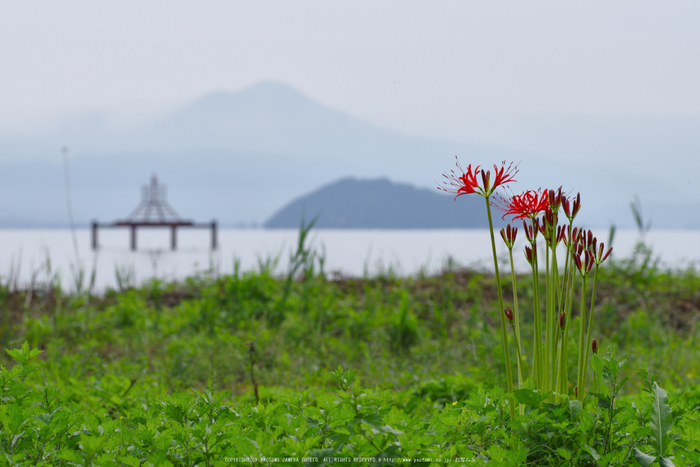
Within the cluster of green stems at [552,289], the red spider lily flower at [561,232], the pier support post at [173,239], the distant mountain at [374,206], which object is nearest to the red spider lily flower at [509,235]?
the cluster of green stems at [552,289]

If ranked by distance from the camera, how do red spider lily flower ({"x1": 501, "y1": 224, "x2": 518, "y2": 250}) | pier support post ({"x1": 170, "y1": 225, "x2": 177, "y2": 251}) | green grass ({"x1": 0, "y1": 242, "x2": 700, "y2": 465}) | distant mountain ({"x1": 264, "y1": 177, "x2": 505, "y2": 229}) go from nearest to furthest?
green grass ({"x1": 0, "y1": 242, "x2": 700, "y2": 465}), red spider lily flower ({"x1": 501, "y1": 224, "x2": 518, "y2": 250}), pier support post ({"x1": 170, "y1": 225, "x2": 177, "y2": 251}), distant mountain ({"x1": 264, "y1": 177, "x2": 505, "y2": 229})

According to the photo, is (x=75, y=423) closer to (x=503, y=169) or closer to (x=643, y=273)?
(x=503, y=169)

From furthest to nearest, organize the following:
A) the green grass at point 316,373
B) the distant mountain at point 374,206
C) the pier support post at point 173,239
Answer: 1. the distant mountain at point 374,206
2. the pier support post at point 173,239
3. the green grass at point 316,373

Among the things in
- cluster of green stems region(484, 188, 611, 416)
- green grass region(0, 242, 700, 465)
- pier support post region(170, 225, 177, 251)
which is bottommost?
pier support post region(170, 225, 177, 251)

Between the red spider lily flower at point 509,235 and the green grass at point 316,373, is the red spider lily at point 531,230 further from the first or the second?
the green grass at point 316,373

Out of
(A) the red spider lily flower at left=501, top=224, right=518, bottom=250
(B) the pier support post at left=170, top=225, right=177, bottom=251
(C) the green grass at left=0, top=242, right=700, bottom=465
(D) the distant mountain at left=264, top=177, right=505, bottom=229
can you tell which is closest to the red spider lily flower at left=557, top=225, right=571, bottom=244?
(A) the red spider lily flower at left=501, top=224, right=518, bottom=250

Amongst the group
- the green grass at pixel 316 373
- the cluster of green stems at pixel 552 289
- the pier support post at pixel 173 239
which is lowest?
the pier support post at pixel 173 239

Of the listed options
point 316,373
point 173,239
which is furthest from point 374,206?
point 316,373

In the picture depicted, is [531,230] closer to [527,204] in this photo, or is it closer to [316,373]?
[527,204]

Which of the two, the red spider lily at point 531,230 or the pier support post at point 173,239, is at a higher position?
the red spider lily at point 531,230

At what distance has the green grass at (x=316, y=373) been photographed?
4.53 ft

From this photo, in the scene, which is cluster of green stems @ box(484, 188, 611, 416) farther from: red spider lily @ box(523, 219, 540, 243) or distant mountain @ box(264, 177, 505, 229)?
distant mountain @ box(264, 177, 505, 229)

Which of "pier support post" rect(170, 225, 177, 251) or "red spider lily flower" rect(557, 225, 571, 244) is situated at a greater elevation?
"red spider lily flower" rect(557, 225, 571, 244)

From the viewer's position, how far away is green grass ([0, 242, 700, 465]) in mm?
1380
